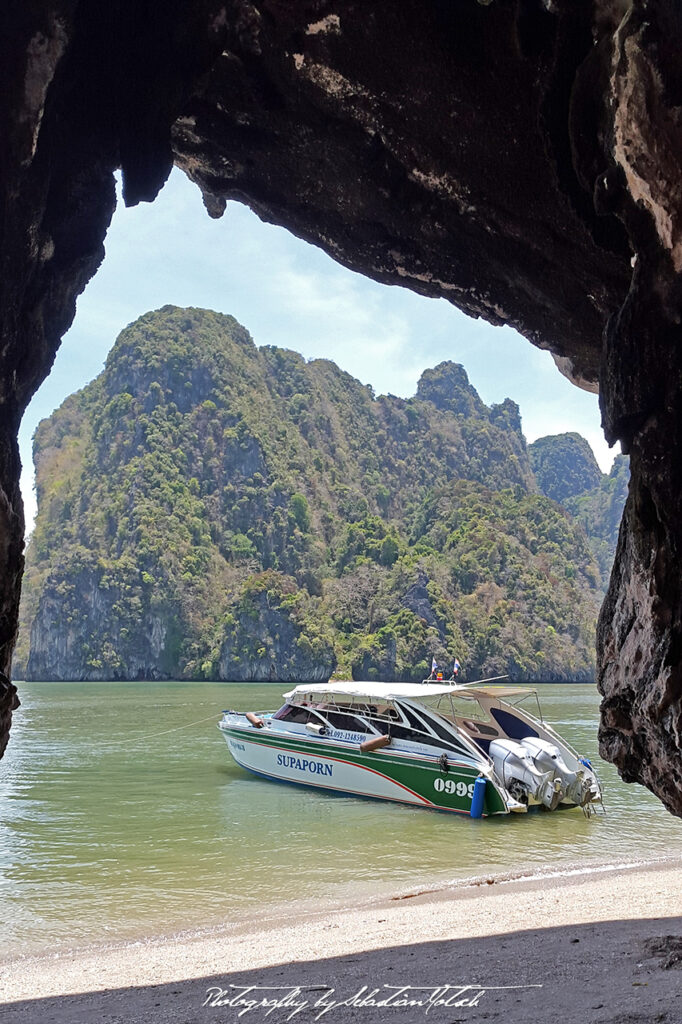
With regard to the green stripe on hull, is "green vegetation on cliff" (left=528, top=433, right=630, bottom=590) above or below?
above

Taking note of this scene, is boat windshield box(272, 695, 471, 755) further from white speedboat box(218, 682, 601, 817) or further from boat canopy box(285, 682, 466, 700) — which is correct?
boat canopy box(285, 682, 466, 700)

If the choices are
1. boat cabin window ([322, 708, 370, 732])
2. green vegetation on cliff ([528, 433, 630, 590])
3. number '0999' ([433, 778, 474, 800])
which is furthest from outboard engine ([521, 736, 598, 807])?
green vegetation on cliff ([528, 433, 630, 590])

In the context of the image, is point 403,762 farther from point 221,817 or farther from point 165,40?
point 165,40

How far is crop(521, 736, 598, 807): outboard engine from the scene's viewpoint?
12.8 m

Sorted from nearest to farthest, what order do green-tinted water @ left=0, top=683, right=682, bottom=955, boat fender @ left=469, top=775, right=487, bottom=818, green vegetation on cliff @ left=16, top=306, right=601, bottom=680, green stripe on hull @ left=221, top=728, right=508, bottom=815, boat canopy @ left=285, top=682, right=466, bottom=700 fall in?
green-tinted water @ left=0, top=683, right=682, bottom=955 < boat fender @ left=469, top=775, right=487, bottom=818 < green stripe on hull @ left=221, top=728, right=508, bottom=815 < boat canopy @ left=285, top=682, right=466, bottom=700 < green vegetation on cliff @ left=16, top=306, right=601, bottom=680

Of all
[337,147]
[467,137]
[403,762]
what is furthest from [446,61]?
[403,762]

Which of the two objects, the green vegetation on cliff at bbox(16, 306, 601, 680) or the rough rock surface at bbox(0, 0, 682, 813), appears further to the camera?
the green vegetation on cliff at bbox(16, 306, 601, 680)

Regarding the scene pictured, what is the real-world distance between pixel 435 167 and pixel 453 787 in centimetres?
992

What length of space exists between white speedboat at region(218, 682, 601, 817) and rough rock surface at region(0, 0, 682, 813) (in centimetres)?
797

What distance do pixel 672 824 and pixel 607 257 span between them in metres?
10.9

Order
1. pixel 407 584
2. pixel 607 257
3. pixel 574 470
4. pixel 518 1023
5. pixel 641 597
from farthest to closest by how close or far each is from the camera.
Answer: pixel 574 470 → pixel 407 584 → pixel 607 257 → pixel 641 597 → pixel 518 1023

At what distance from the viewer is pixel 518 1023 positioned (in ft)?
11.9

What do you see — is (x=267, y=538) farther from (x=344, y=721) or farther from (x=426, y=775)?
(x=426, y=775)

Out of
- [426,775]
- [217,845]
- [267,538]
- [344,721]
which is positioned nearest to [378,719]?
[344,721]
